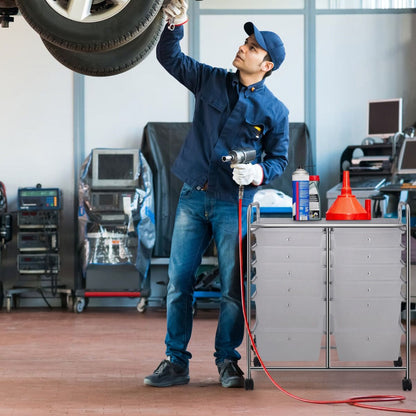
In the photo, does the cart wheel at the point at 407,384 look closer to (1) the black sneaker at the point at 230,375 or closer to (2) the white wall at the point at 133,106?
(1) the black sneaker at the point at 230,375

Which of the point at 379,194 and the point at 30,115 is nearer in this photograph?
the point at 379,194

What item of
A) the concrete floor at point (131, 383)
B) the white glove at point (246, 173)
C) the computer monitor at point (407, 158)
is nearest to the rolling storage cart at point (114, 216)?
the concrete floor at point (131, 383)

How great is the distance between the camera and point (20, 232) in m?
6.19

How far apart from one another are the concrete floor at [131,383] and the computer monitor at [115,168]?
147cm

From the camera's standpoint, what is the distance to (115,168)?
6.08 m

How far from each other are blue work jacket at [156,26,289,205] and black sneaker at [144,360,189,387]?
761 millimetres

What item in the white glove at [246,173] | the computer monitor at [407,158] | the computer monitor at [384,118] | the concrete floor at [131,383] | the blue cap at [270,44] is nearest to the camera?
the concrete floor at [131,383]

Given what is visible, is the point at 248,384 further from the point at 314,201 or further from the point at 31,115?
the point at 31,115

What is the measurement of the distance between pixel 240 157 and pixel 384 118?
3.20 meters

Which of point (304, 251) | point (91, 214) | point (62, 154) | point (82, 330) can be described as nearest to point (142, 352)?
point (82, 330)

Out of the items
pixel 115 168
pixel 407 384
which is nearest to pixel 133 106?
pixel 115 168

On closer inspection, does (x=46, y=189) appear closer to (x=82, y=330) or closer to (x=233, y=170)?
(x=82, y=330)

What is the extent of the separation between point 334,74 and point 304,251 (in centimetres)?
362

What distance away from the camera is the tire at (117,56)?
300 centimetres
